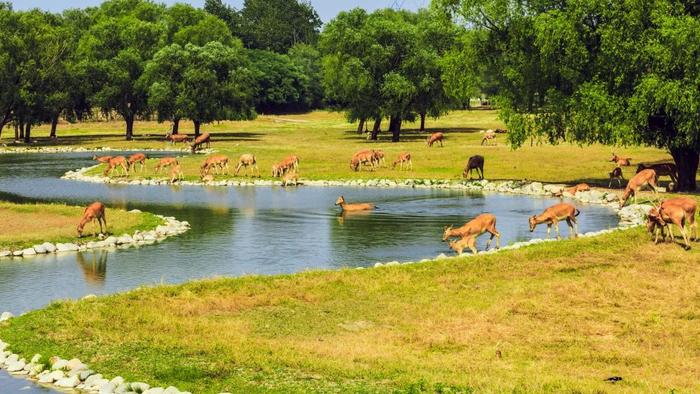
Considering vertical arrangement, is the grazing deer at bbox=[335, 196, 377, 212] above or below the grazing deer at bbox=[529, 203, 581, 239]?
below

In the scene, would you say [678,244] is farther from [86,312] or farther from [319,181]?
[319,181]

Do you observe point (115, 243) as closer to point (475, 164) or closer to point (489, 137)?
point (475, 164)

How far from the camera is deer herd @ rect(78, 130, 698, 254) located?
30.5 m

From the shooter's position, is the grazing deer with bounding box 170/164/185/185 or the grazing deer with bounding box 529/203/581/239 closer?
the grazing deer with bounding box 529/203/581/239

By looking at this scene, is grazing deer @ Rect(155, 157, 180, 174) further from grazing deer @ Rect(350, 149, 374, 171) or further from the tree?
the tree

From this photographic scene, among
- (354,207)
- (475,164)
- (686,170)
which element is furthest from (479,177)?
(354,207)

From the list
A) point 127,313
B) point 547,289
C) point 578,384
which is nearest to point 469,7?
point 547,289

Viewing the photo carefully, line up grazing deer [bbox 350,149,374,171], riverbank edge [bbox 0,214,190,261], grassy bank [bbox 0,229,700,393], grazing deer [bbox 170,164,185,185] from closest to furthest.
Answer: grassy bank [bbox 0,229,700,393], riverbank edge [bbox 0,214,190,261], grazing deer [bbox 170,164,185,185], grazing deer [bbox 350,149,374,171]

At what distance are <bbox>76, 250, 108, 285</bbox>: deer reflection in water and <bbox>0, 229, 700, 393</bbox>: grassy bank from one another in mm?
5588

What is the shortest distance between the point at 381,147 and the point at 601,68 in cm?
3867

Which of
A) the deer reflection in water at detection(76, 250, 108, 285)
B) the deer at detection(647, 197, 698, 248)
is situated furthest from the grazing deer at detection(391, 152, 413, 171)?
the deer at detection(647, 197, 698, 248)

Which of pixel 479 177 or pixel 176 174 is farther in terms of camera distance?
pixel 176 174

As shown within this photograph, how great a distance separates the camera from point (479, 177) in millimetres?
59125

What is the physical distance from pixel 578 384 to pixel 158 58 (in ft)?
300
